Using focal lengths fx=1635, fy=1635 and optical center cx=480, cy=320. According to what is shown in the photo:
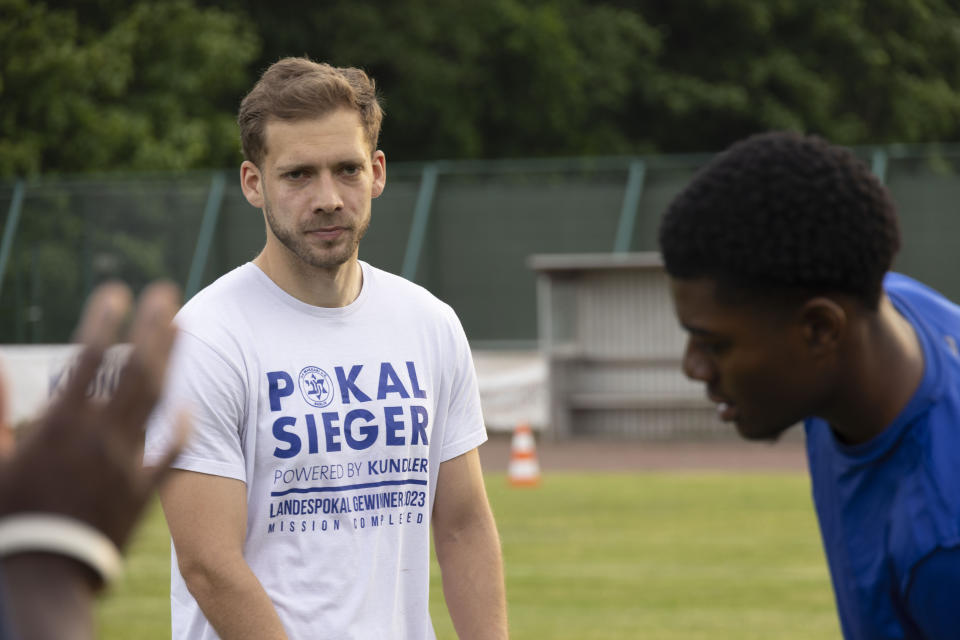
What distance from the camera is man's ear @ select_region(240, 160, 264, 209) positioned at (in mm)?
4406

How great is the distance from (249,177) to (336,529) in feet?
3.29

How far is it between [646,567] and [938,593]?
9.75 metres

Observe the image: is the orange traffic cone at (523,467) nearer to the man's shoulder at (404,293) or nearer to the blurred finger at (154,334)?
the man's shoulder at (404,293)

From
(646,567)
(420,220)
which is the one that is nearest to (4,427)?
(646,567)

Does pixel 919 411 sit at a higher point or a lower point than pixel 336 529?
higher

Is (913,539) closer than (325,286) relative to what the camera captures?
Yes

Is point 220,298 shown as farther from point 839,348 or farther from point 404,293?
point 839,348

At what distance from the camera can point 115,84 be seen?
3203cm

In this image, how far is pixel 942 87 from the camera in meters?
41.4

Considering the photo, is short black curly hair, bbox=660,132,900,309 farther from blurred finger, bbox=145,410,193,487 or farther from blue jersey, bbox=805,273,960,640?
blurred finger, bbox=145,410,193,487

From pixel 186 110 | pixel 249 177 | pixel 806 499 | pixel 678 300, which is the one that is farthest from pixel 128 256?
pixel 678 300

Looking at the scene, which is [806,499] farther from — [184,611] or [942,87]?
[942,87]

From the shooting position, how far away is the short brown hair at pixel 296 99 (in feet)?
14.1

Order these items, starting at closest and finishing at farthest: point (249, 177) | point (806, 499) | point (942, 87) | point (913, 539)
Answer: point (913, 539) → point (249, 177) → point (806, 499) → point (942, 87)
